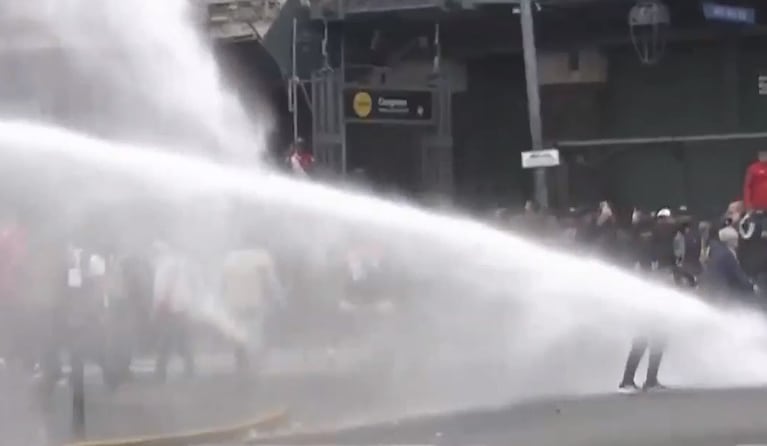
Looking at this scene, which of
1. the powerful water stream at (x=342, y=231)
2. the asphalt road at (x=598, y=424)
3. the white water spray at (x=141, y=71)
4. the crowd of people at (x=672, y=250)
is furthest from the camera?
the white water spray at (x=141, y=71)

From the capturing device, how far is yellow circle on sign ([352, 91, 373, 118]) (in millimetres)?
24578

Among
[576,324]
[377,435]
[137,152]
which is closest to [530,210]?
[576,324]

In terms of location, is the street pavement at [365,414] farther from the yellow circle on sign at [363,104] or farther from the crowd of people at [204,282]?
the yellow circle on sign at [363,104]

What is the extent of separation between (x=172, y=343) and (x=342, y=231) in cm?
365

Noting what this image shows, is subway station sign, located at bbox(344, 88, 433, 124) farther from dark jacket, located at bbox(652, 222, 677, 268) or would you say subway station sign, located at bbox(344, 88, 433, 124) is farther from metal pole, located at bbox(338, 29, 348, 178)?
dark jacket, located at bbox(652, 222, 677, 268)

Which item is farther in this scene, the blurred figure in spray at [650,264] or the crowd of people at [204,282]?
the crowd of people at [204,282]

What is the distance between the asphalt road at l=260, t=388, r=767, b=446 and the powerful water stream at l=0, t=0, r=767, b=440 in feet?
2.03

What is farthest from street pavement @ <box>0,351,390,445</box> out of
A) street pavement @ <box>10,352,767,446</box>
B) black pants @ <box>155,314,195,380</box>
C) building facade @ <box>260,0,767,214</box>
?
building facade @ <box>260,0,767,214</box>

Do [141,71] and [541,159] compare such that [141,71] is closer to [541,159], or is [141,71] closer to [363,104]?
[541,159]

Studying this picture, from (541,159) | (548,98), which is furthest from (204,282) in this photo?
(548,98)

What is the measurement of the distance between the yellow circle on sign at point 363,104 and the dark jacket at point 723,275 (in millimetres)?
11153

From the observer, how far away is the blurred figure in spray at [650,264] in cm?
1340

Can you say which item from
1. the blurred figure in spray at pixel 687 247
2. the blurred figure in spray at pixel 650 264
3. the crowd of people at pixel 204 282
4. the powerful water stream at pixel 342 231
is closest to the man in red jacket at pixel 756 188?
the blurred figure in spray at pixel 687 247

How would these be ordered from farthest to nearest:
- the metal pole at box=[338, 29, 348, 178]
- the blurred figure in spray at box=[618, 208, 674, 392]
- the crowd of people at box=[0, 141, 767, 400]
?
the metal pole at box=[338, 29, 348, 178] < the crowd of people at box=[0, 141, 767, 400] < the blurred figure in spray at box=[618, 208, 674, 392]
